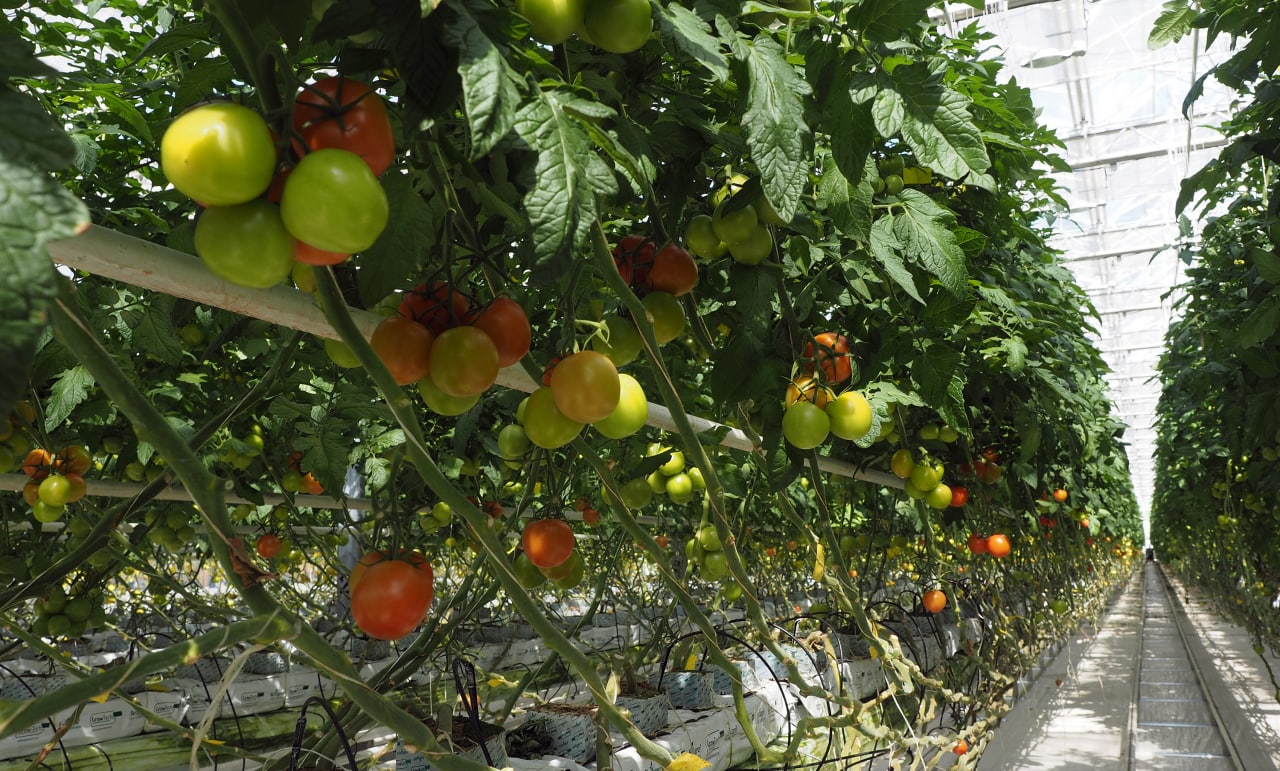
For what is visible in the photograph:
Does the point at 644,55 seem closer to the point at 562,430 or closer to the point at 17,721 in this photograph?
the point at 562,430

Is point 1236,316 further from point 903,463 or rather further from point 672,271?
point 672,271

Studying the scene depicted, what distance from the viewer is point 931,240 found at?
0.98m

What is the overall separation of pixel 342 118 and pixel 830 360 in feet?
2.81

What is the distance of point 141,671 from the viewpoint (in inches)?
17.3

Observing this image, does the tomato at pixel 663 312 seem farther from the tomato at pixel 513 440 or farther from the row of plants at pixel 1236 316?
the row of plants at pixel 1236 316

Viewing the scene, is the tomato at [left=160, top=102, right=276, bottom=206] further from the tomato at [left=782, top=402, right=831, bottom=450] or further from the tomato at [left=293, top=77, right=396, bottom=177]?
the tomato at [left=782, top=402, right=831, bottom=450]

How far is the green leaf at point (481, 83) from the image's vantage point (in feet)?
1.52

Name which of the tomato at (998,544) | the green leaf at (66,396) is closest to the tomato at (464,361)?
the green leaf at (66,396)

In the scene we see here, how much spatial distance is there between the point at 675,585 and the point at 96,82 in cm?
120

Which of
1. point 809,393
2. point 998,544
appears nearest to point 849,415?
point 809,393

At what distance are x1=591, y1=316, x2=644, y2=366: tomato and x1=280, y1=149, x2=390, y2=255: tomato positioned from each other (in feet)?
1.44

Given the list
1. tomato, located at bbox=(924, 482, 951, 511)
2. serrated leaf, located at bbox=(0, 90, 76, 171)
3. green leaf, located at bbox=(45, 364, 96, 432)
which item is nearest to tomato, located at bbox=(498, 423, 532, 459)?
serrated leaf, located at bbox=(0, 90, 76, 171)

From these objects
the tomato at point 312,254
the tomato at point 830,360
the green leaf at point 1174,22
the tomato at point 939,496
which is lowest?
the tomato at point 939,496

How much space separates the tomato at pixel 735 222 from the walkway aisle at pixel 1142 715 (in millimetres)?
3538
